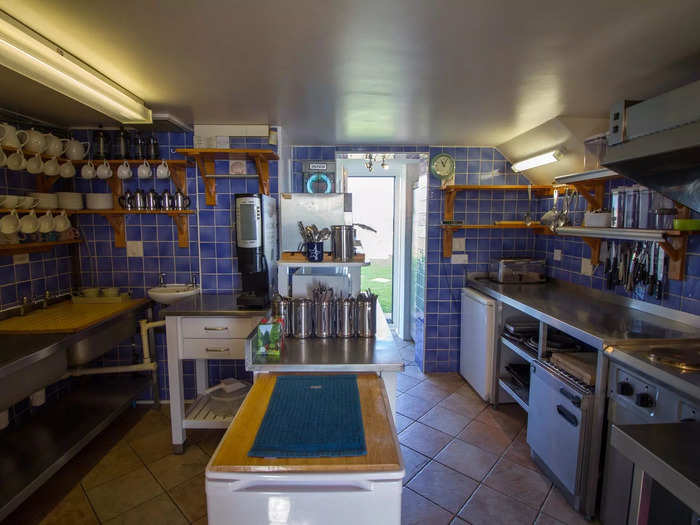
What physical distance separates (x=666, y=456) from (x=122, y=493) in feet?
7.91

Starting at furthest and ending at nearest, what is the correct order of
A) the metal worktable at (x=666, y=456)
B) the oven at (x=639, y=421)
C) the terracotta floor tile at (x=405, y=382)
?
the terracotta floor tile at (x=405, y=382)
the oven at (x=639, y=421)
the metal worktable at (x=666, y=456)

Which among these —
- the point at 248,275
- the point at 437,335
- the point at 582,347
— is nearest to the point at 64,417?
the point at 248,275

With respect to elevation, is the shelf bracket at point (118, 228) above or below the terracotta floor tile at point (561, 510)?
above

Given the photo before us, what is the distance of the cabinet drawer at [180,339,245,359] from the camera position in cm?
240

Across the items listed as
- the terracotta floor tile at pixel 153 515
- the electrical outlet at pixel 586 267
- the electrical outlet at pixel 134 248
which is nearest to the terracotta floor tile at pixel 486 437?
the electrical outlet at pixel 586 267

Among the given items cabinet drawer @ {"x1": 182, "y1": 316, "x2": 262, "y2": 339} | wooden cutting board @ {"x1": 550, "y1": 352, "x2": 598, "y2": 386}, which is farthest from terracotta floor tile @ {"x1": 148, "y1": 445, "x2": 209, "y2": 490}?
wooden cutting board @ {"x1": 550, "y1": 352, "x2": 598, "y2": 386}

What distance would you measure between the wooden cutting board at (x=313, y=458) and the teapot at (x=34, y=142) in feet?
6.72

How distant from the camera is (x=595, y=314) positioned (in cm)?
220

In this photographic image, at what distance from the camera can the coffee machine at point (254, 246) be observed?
7.71ft

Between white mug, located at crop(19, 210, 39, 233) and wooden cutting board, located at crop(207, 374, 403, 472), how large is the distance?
1832 mm

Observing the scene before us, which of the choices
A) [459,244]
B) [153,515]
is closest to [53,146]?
[153,515]

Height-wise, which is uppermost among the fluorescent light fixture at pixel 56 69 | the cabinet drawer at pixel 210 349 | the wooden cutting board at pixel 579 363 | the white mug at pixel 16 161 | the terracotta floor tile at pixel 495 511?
the fluorescent light fixture at pixel 56 69

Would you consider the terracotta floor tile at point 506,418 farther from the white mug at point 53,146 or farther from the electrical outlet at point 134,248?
the white mug at point 53,146

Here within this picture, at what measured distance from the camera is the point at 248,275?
98.2 inches
